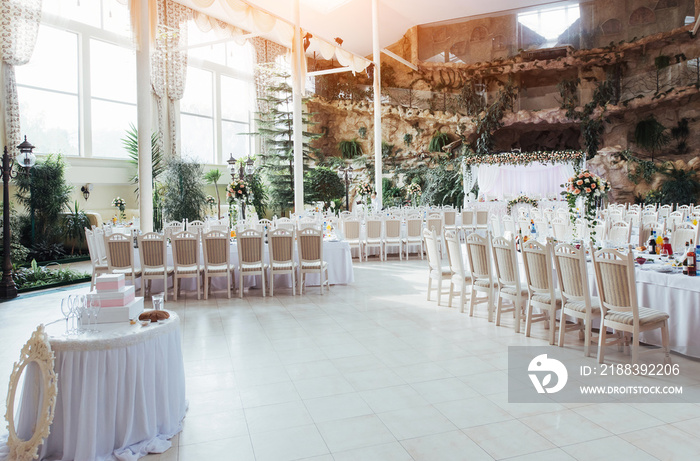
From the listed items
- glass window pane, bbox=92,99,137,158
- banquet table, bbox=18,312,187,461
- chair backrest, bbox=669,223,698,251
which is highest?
glass window pane, bbox=92,99,137,158

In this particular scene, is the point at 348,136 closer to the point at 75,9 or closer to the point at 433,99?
the point at 433,99

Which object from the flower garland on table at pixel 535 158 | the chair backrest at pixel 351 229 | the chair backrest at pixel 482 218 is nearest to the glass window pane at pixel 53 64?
the chair backrest at pixel 351 229

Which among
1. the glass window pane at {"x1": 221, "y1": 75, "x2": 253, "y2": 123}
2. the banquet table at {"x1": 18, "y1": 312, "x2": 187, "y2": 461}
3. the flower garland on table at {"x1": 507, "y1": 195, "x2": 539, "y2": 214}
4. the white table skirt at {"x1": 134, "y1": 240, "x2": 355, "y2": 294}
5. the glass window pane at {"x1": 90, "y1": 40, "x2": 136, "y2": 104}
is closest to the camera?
the banquet table at {"x1": 18, "y1": 312, "x2": 187, "y2": 461}

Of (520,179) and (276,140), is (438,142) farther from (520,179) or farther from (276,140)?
(276,140)

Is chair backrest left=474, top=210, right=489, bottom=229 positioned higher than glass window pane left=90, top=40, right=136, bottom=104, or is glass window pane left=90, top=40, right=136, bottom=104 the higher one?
glass window pane left=90, top=40, right=136, bottom=104

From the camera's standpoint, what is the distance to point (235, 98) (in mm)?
19094

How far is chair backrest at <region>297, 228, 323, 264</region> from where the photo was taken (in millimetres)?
7363

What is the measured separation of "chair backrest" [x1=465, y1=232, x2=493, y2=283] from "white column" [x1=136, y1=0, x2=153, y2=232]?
5.38 m

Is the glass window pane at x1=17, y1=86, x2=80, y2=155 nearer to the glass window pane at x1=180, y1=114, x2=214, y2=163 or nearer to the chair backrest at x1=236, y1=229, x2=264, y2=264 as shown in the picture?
the glass window pane at x1=180, y1=114, x2=214, y2=163

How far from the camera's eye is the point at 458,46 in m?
24.2

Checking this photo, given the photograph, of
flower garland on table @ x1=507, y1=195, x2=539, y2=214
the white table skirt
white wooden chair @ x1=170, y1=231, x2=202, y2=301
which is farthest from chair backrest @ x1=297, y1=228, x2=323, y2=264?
flower garland on table @ x1=507, y1=195, x2=539, y2=214

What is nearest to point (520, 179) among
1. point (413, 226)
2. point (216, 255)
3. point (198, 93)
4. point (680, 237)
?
point (413, 226)

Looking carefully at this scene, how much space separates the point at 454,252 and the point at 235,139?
48.0 ft

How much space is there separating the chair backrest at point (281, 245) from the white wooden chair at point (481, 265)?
2.65 m
